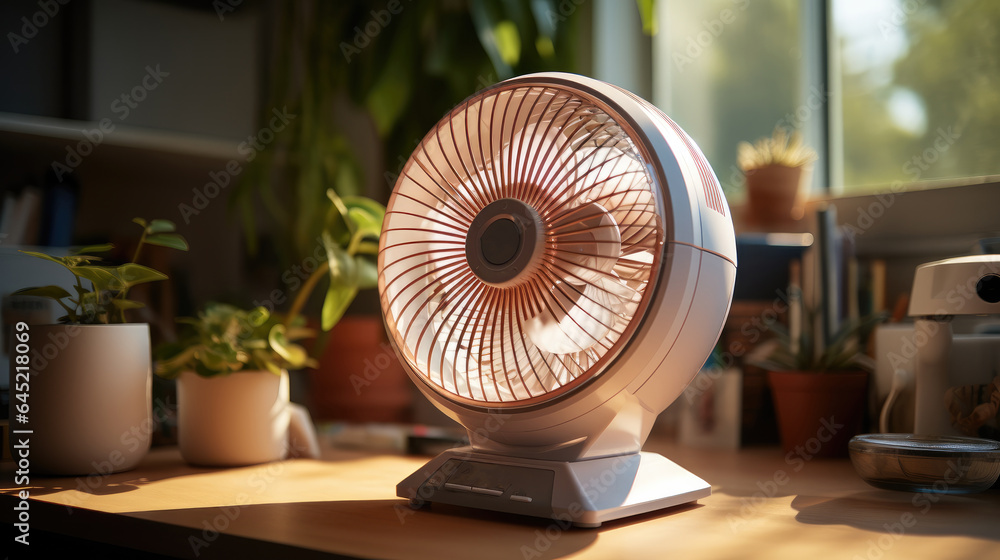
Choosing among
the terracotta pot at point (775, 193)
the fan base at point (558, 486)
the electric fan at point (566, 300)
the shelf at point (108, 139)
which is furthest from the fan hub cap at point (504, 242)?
the shelf at point (108, 139)

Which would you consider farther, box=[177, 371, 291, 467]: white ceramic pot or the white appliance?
box=[177, 371, 291, 467]: white ceramic pot

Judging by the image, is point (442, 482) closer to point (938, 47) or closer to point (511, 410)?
point (511, 410)

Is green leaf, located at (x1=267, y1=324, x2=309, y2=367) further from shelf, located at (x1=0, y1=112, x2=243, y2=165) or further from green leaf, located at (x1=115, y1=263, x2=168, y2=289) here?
shelf, located at (x1=0, y1=112, x2=243, y2=165)

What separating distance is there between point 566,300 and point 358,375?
0.95m

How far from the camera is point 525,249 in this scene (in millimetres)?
658

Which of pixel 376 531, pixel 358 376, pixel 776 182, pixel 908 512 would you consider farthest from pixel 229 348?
pixel 776 182

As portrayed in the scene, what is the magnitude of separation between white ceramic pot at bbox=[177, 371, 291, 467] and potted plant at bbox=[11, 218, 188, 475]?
2.7 inches

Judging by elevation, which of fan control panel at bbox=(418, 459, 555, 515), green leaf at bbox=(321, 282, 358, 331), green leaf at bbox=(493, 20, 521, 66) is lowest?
fan control panel at bbox=(418, 459, 555, 515)

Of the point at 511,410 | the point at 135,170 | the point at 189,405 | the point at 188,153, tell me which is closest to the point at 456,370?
the point at 511,410

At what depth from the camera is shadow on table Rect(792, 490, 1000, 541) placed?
0.62 metres

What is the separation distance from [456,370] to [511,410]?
0.25 ft

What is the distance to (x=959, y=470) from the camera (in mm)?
717

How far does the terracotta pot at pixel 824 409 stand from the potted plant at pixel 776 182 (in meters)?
0.35

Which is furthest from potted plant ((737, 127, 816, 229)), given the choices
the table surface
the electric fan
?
the electric fan
